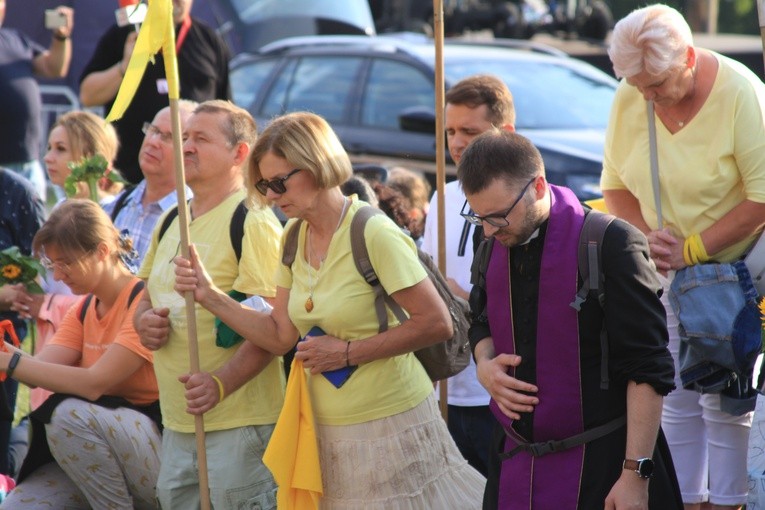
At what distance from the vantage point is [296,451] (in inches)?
152

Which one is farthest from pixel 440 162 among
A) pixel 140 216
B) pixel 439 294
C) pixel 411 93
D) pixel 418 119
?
pixel 411 93

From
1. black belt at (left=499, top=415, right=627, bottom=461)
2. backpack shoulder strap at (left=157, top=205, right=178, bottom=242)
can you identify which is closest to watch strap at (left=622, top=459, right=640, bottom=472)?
black belt at (left=499, top=415, right=627, bottom=461)

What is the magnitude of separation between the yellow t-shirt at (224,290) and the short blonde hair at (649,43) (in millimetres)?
1349

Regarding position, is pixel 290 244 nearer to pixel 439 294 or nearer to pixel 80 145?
pixel 439 294

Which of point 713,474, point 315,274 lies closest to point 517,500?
point 315,274

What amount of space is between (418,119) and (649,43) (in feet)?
13.8

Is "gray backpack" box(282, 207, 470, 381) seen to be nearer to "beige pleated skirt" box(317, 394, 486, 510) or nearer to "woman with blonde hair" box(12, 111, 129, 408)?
"beige pleated skirt" box(317, 394, 486, 510)

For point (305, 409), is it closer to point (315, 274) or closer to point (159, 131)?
point (315, 274)

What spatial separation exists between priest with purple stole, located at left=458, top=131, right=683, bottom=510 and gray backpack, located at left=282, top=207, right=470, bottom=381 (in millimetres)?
566

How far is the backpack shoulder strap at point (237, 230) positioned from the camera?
4297 millimetres

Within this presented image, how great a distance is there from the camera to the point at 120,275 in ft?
16.2

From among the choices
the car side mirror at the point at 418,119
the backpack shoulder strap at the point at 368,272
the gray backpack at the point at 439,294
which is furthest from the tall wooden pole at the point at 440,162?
the car side mirror at the point at 418,119

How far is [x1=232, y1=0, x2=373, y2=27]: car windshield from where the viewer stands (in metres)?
14.9

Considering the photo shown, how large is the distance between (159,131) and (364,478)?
6.95 ft
